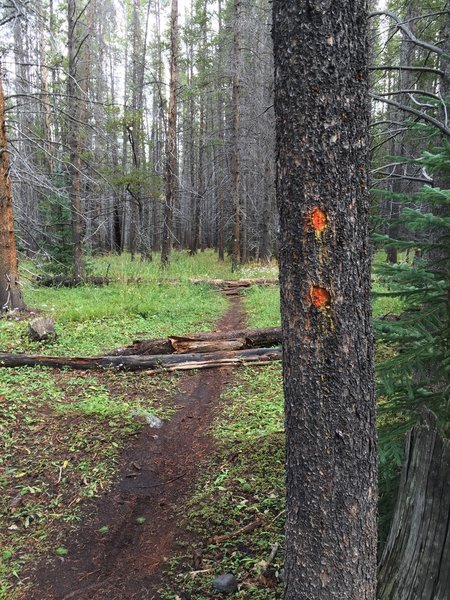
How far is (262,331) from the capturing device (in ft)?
24.2

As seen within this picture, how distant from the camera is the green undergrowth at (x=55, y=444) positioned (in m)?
3.32

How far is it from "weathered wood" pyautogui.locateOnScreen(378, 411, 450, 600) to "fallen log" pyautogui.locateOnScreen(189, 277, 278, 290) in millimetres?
12681

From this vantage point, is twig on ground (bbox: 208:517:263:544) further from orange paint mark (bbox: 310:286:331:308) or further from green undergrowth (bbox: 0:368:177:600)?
orange paint mark (bbox: 310:286:331:308)

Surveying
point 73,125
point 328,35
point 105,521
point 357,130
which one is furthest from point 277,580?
point 73,125

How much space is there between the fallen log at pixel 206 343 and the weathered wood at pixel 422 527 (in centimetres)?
508

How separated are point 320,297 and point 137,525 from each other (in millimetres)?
2775

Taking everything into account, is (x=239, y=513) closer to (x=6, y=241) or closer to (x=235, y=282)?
(x=6, y=241)

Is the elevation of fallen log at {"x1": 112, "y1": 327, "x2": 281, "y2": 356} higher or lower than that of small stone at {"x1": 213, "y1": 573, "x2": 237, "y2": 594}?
higher

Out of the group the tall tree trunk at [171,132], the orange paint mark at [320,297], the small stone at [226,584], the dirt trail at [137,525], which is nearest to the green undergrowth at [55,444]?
the dirt trail at [137,525]

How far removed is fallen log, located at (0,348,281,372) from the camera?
6441 millimetres

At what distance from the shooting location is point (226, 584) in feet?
8.86

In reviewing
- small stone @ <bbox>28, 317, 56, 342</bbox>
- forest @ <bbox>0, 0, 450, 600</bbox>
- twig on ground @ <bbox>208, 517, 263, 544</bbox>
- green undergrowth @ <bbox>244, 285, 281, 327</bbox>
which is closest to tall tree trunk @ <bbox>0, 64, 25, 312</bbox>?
forest @ <bbox>0, 0, 450, 600</bbox>

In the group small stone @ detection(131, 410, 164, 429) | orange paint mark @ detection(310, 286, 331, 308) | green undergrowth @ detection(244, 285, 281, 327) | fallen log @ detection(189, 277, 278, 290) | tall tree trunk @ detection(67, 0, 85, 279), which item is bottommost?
small stone @ detection(131, 410, 164, 429)

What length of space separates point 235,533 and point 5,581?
5.31ft
